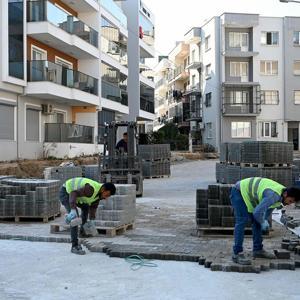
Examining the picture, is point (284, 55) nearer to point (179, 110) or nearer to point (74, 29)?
point (179, 110)

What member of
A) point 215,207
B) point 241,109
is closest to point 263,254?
point 215,207

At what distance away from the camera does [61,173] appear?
1947cm

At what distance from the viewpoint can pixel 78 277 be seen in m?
7.38

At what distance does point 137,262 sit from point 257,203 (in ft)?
6.74

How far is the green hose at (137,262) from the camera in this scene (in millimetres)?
8039

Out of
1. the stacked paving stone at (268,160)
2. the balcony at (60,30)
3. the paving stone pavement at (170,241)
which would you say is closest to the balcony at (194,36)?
the balcony at (60,30)

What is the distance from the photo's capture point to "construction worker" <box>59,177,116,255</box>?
28.5 feet

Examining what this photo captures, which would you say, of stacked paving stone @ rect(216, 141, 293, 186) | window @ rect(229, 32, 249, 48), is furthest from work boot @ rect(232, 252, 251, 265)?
window @ rect(229, 32, 249, 48)

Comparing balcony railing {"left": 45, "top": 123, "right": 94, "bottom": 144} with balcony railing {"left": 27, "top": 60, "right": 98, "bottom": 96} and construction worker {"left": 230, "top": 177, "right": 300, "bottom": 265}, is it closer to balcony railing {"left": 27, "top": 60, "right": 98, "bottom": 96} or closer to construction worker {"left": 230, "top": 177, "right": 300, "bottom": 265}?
balcony railing {"left": 27, "top": 60, "right": 98, "bottom": 96}

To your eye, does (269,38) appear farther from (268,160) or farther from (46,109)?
(268,160)

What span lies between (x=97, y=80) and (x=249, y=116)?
876 inches

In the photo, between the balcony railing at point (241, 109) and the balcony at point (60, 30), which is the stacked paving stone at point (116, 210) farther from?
the balcony railing at point (241, 109)

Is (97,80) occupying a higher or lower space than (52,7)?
lower

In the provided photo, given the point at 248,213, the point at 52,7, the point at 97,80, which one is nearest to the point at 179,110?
the point at 97,80
